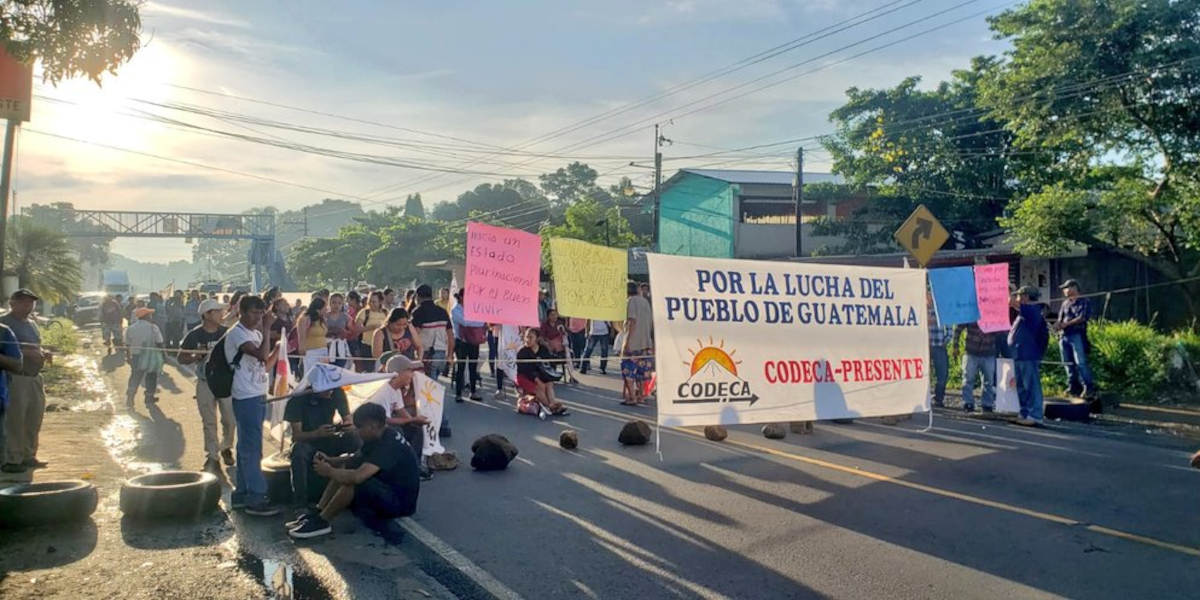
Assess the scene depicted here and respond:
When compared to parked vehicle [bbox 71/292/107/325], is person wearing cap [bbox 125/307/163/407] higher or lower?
lower

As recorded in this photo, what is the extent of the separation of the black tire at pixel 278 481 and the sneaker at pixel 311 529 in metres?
0.98

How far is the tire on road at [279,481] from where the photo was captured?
7151 millimetres

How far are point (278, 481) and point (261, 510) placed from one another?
369 mm

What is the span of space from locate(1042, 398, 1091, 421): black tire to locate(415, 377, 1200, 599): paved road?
43.5 inches

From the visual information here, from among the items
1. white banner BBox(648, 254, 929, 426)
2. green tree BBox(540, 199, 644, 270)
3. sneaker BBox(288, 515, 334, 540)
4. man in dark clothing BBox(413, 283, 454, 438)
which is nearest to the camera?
sneaker BBox(288, 515, 334, 540)

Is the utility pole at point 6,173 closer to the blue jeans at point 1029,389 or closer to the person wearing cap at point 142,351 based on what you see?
the person wearing cap at point 142,351

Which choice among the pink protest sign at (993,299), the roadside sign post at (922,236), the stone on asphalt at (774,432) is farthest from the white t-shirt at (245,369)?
the pink protest sign at (993,299)

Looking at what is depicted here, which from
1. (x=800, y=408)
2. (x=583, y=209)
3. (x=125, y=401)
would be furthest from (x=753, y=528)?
(x=583, y=209)

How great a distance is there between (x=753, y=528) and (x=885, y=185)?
2626cm

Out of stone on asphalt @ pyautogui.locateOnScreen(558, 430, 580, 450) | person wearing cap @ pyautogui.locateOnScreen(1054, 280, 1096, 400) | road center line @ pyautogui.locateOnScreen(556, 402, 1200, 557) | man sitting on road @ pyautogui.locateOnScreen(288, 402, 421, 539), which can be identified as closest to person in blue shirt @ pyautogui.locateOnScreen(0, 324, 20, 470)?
man sitting on road @ pyautogui.locateOnScreen(288, 402, 421, 539)

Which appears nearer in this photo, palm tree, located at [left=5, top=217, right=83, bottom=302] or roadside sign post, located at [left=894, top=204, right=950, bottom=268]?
roadside sign post, located at [left=894, top=204, right=950, bottom=268]

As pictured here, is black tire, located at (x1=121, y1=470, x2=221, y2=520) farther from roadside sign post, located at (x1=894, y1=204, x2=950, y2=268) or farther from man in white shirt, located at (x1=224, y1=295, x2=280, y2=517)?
roadside sign post, located at (x1=894, y1=204, x2=950, y2=268)

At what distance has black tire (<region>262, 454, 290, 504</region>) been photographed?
7156mm

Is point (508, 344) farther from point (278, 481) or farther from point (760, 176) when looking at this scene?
point (760, 176)
